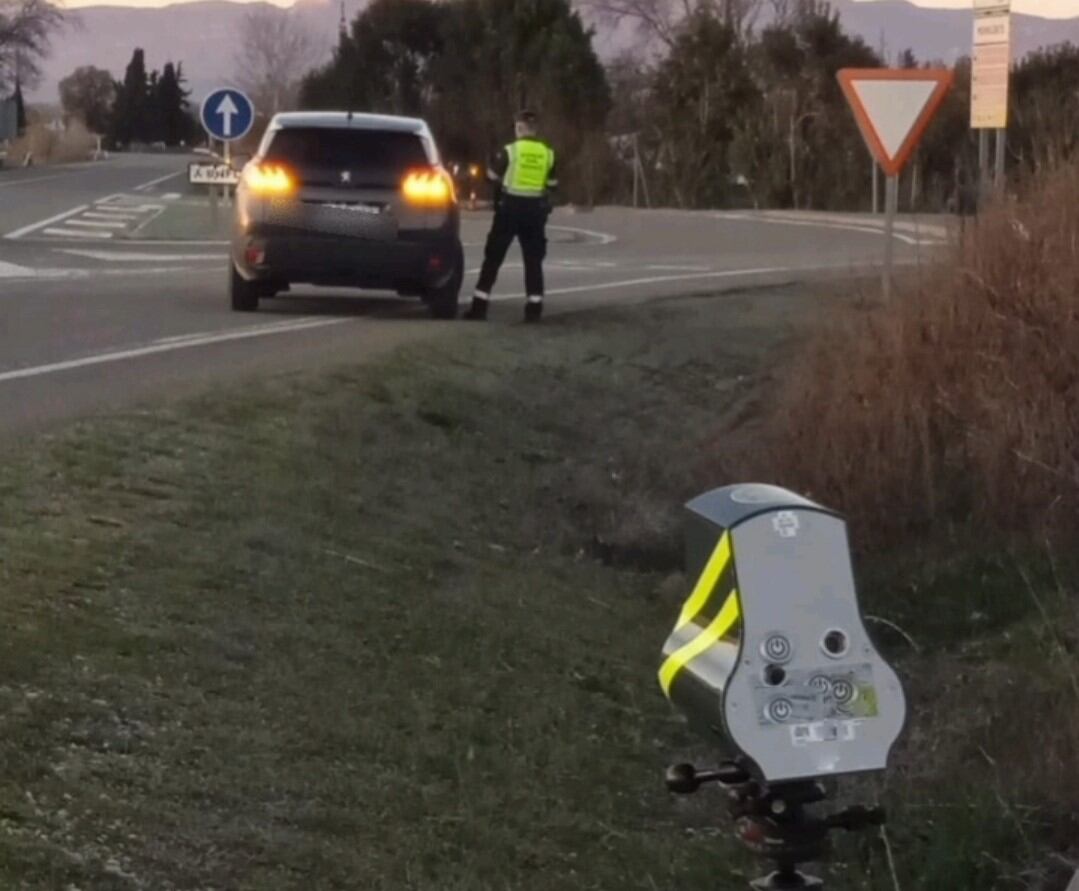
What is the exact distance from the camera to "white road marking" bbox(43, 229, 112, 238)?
29.8 meters

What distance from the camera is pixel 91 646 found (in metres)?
6.36

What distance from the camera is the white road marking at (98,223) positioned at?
107ft

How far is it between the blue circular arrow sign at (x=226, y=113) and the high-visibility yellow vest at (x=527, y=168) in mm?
13500

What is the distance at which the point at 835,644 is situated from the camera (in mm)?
2826

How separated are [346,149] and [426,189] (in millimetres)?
713

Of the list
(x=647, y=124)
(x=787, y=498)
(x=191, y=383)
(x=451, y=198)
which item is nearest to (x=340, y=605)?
(x=191, y=383)

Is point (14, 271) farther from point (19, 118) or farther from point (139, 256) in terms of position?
point (19, 118)

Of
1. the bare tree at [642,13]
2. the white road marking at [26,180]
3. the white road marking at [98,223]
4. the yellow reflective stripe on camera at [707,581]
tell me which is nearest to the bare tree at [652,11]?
the bare tree at [642,13]

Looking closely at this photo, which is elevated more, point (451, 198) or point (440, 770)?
point (451, 198)

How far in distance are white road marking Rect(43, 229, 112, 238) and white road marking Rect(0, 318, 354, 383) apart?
48.4 feet

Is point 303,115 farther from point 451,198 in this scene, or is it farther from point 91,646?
point 91,646

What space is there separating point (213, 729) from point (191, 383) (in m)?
6.00

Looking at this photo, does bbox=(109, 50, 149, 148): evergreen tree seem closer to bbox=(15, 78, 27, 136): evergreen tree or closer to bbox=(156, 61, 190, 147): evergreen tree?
bbox=(156, 61, 190, 147): evergreen tree

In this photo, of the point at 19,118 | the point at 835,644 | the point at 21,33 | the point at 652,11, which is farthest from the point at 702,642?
the point at 21,33
